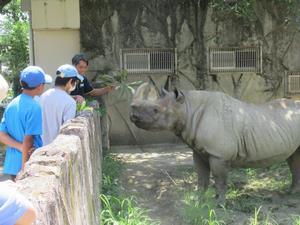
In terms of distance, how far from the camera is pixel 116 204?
6.40 metres

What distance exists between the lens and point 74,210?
3311 mm

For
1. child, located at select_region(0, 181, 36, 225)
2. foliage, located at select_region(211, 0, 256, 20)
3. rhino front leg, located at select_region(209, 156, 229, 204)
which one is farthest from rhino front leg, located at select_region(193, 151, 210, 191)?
child, located at select_region(0, 181, 36, 225)

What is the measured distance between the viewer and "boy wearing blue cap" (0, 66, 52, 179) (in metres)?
4.45

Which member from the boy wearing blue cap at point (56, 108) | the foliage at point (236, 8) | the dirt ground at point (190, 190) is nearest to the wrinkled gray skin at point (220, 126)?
the dirt ground at point (190, 190)

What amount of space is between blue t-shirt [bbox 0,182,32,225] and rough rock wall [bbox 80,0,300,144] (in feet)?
29.2

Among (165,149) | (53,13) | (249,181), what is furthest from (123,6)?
(249,181)

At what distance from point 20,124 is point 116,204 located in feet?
7.19

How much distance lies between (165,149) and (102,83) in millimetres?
1929

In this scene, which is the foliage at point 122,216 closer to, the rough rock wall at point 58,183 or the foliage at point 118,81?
the rough rock wall at point 58,183

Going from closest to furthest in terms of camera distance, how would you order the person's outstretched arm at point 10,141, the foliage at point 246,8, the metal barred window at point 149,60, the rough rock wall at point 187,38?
the person's outstretched arm at point 10,141 < the foliage at point 246,8 < the rough rock wall at point 187,38 < the metal barred window at point 149,60

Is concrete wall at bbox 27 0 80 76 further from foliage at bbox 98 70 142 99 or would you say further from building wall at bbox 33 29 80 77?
foliage at bbox 98 70 142 99

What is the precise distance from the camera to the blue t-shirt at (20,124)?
4.45 metres

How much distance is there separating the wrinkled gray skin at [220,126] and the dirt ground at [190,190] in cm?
44

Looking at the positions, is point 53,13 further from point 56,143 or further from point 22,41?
point 22,41
